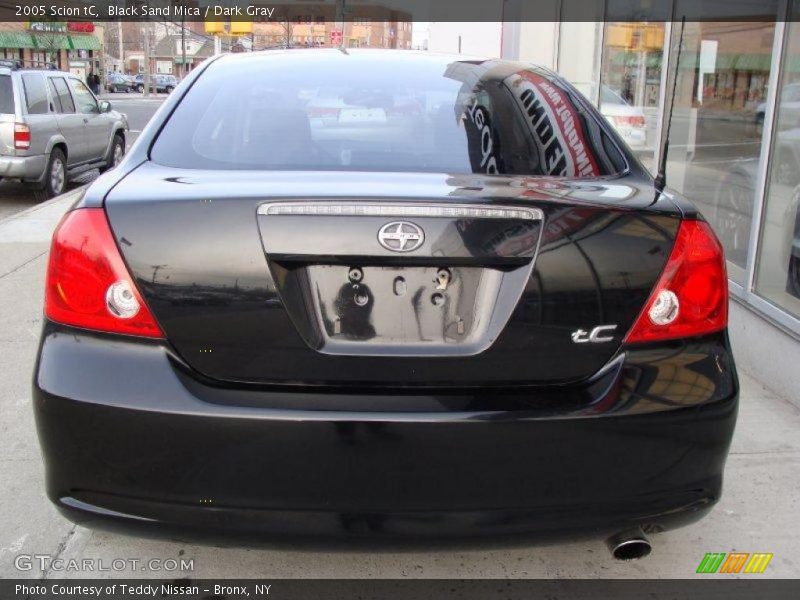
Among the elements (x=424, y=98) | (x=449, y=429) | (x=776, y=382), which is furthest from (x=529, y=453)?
(x=776, y=382)

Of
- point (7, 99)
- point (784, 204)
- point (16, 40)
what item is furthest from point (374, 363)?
point (16, 40)

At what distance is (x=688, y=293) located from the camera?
80.8 inches

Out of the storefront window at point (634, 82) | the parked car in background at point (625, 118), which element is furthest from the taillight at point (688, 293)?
the parked car in background at point (625, 118)

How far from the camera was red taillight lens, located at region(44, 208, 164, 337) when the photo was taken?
1938mm

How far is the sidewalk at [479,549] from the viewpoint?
2.57 m

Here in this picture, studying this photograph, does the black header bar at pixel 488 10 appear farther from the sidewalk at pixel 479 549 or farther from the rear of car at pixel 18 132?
the rear of car at pixel 18 132

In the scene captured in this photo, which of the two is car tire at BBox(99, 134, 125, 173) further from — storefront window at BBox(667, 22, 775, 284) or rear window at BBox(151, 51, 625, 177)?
rear window at BBox(151, 51, 625, 177)

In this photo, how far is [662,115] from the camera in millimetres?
6312

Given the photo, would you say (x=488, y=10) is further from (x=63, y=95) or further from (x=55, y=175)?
(x=55, y=175)

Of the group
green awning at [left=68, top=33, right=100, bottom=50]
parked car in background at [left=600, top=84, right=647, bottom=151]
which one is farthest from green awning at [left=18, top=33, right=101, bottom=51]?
parked car in background at [left=600, top=84, right=647, bottom=151]

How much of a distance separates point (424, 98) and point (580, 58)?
816cm

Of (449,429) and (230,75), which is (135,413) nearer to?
(449,429)

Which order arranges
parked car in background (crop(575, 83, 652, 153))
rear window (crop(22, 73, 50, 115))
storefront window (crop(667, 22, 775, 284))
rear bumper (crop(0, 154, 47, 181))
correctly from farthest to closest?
1. rear window (crop(22, 73, 50, 115))
2. rear bumper (crop(0, 154, 47, 181))
3. parked car in background (crop(575, 83, 652, 153))
4. storefront window (crop(667, 22, 775, 284))

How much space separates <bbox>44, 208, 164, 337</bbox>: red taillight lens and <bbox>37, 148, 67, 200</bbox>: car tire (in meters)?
9.53
